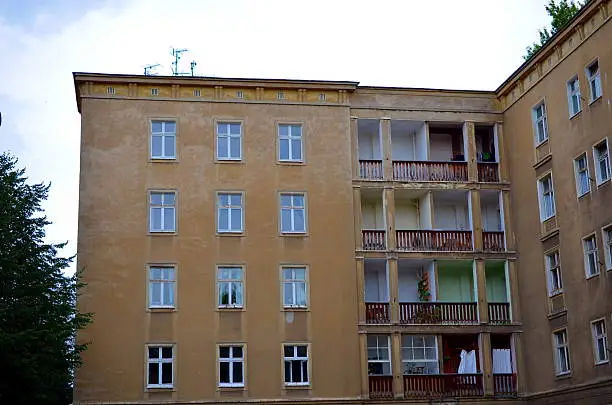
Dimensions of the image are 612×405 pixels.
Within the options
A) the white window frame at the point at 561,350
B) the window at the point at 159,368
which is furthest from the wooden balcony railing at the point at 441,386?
the window at the point at 159,368

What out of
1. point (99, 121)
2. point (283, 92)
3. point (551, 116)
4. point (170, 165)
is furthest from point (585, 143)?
point (99, 121)

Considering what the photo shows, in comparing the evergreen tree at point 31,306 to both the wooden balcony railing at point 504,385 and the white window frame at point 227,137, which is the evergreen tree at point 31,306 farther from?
the wooden balcony railing at point 504,385

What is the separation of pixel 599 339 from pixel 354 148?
465 inches

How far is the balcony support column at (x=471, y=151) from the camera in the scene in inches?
1511

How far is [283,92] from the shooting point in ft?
125

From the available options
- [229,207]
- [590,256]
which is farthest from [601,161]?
[229,207]

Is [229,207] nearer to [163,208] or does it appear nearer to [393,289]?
[163,208]

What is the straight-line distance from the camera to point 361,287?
3656 centimetres

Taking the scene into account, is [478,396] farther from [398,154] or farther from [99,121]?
[99,121]

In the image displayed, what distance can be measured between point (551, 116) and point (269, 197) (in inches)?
418

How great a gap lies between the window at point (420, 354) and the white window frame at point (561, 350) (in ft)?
15.4

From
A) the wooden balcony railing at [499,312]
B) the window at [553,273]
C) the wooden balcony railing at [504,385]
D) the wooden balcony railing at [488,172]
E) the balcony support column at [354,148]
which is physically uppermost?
the balcony support column at [354,148]

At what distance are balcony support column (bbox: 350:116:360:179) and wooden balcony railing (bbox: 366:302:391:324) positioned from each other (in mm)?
4918

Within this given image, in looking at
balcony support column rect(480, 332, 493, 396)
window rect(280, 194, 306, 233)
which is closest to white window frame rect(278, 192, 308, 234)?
window rect(280, 194, 306, 233)
